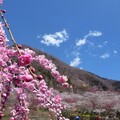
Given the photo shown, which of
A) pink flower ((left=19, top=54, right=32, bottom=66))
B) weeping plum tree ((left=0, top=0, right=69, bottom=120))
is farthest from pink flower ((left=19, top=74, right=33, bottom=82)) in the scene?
pink flower ((left=19, top=54, right=32, bottom=66))

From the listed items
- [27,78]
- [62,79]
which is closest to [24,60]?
[27,78]

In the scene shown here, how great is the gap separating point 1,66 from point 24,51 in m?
0.25

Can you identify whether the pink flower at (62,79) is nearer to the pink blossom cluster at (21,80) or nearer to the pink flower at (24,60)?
the pink blossom cluster at (21,80)

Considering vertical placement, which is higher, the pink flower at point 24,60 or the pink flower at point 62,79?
the pink flower at point 24,60

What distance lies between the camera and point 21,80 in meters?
3.49

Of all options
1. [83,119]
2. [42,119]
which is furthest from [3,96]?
[83,119]

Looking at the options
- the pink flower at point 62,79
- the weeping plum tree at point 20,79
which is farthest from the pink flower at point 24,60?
the pink flower at point 62,79

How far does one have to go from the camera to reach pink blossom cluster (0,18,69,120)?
3.49 meters

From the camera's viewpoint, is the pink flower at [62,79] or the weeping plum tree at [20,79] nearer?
the weeping plum tree at [20,79]

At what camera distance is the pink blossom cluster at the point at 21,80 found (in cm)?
349

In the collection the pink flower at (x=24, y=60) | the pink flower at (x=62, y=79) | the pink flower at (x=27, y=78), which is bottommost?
the pink flower at (x=27, y=78)

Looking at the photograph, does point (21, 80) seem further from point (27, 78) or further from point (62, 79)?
point (62, 79)

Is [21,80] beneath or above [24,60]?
beneath

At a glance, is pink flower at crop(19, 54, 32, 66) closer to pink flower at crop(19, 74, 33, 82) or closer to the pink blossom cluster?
the pink blossom cluster
